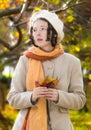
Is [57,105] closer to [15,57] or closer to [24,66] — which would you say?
[24,66]

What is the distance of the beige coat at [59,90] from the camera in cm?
385

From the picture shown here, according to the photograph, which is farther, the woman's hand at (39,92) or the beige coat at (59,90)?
the beige coat at (59,90)

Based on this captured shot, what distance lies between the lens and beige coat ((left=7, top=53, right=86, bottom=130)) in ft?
12.6

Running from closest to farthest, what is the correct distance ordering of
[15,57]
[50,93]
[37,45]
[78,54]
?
1. [50,93]
2. [37,45]
3. [78,54]
4. [15,57]

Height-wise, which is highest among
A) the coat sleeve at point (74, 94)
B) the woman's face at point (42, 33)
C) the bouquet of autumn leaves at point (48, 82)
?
the woman's face at point (42, 33)

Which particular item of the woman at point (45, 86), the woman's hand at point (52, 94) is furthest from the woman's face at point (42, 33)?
the woman's hand at point (52, 94)

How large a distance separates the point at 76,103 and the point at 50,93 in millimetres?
278

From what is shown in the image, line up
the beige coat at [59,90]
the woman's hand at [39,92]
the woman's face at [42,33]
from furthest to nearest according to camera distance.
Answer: the woman's face at [42,33], the beige coat at [59,90], the woman's hand at [39,92]

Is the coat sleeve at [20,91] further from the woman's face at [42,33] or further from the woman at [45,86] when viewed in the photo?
the woman's face at [42,33]

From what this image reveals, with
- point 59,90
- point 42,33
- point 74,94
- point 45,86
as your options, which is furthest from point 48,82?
point 42,33

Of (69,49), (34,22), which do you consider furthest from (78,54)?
(34,22)

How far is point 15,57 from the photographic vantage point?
1315cm

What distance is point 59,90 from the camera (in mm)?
3850

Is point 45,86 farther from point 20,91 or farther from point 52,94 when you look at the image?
point 20,91
